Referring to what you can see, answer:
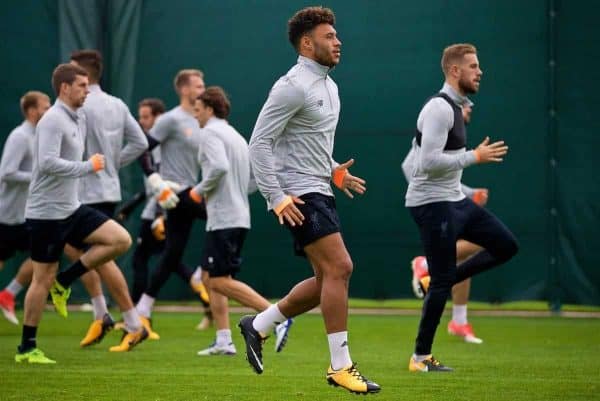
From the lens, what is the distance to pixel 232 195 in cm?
902

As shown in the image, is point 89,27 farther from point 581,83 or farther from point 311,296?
point 311,296

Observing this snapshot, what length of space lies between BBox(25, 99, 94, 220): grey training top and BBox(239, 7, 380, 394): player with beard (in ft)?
7.67

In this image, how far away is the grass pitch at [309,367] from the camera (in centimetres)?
656

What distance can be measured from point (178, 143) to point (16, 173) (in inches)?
56.6

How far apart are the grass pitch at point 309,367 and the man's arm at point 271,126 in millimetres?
1185

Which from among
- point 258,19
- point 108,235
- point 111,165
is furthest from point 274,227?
point 108,235

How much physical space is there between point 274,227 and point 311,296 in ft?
21.1

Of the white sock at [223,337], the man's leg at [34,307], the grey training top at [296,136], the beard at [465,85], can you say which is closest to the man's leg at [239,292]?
the white sock at [223,337]

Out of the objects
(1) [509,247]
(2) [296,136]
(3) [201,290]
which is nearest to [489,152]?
(1) [509,247]

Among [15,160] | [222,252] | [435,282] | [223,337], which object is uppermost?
[15,160]

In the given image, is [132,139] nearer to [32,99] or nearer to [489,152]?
[32,99]

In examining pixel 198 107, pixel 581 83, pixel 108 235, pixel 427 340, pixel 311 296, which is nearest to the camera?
pixel 311 296

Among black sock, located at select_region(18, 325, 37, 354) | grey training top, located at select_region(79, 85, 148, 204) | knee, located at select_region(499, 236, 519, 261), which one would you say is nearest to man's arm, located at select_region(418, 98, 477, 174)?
knee, located at select_region(499, 236, 519, 261)

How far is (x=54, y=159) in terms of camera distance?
8.12 m
